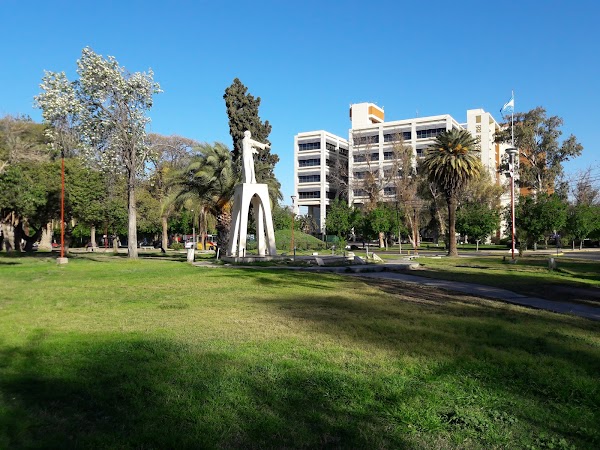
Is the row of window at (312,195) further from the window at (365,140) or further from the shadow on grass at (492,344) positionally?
the shadow on grass at (492,344)

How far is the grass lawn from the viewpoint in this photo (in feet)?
12.5

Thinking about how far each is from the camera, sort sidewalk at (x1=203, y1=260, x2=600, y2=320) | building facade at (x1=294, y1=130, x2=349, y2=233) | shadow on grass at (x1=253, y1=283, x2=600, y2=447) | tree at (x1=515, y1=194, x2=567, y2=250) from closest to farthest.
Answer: shadow on grass at (x1=253, y1=283, x2=600, y2=447) < sidewalk at (x1=203, y1=260, x2=600, y2=320) < tree at (x1=515, y1=194, x2=567, y2=250) < building facade at (x1=294, y1=130, x2=349, y2=233)

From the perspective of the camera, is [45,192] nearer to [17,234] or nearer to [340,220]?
[17,234]

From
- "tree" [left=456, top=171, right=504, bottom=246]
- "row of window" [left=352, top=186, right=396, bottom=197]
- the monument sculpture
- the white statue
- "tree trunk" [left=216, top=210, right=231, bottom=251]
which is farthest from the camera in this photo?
"row of window" [left=352, top=186, right=396, bottom=197]

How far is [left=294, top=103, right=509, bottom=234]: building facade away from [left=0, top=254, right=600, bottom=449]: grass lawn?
78699mm

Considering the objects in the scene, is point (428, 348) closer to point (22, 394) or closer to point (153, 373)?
point (153, 373)

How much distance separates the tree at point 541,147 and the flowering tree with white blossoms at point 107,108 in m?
50.3

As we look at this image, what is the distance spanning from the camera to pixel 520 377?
529cm

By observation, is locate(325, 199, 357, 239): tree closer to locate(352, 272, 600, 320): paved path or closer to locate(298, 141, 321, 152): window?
locate(298, 141, 321, 152): window

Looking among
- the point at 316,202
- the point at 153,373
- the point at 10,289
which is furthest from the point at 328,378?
the point at 316,202

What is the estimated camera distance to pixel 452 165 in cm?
3756

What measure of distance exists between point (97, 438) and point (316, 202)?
9398cm

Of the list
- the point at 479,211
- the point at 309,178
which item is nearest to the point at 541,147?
the point at 479,211

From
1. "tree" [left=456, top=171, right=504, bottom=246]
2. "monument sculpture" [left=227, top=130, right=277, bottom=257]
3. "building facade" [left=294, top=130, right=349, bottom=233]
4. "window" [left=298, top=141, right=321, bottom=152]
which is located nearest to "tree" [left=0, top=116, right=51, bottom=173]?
"monument sculpture" [left=227, top=130, right=277, bottom=257]
